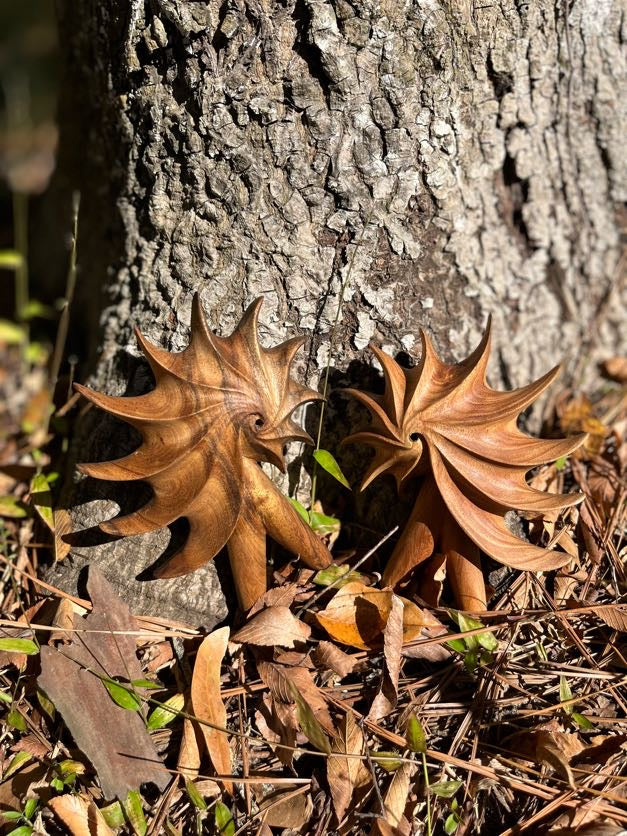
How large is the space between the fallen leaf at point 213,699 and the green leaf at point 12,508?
0.84 metres

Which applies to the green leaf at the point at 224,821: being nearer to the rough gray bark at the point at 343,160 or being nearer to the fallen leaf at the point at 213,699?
the fallen leaf at the point at 213,699

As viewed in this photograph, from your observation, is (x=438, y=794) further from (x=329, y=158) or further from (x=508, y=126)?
(x=508, y=126)

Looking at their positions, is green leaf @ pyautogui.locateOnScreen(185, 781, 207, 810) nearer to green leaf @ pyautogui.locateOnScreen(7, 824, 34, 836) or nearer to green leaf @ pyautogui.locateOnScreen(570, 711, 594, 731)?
green leaf @ pyautogui.locateOnScreen(7, 824, 34, 836)

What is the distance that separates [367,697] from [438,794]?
29cm

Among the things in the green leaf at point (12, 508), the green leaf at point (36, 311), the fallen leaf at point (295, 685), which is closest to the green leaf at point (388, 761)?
the fallen leaf at point (295, 685)

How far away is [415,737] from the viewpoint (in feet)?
5.35

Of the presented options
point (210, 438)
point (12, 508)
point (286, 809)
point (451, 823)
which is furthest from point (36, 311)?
point (451, 823)

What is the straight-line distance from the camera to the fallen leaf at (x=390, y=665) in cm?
174

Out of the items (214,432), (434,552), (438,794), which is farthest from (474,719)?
(214,432)

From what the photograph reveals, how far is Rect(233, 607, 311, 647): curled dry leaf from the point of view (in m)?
1.77

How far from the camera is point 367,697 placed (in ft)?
5.91

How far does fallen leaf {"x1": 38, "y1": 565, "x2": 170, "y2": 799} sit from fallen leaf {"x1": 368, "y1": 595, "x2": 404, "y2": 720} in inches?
21.1

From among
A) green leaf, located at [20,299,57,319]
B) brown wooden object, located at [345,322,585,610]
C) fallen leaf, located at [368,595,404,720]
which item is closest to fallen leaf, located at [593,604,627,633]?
brown wooden object, located at [345,322,585,610]

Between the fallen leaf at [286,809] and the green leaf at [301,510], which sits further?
the green leaf at [301,510]
